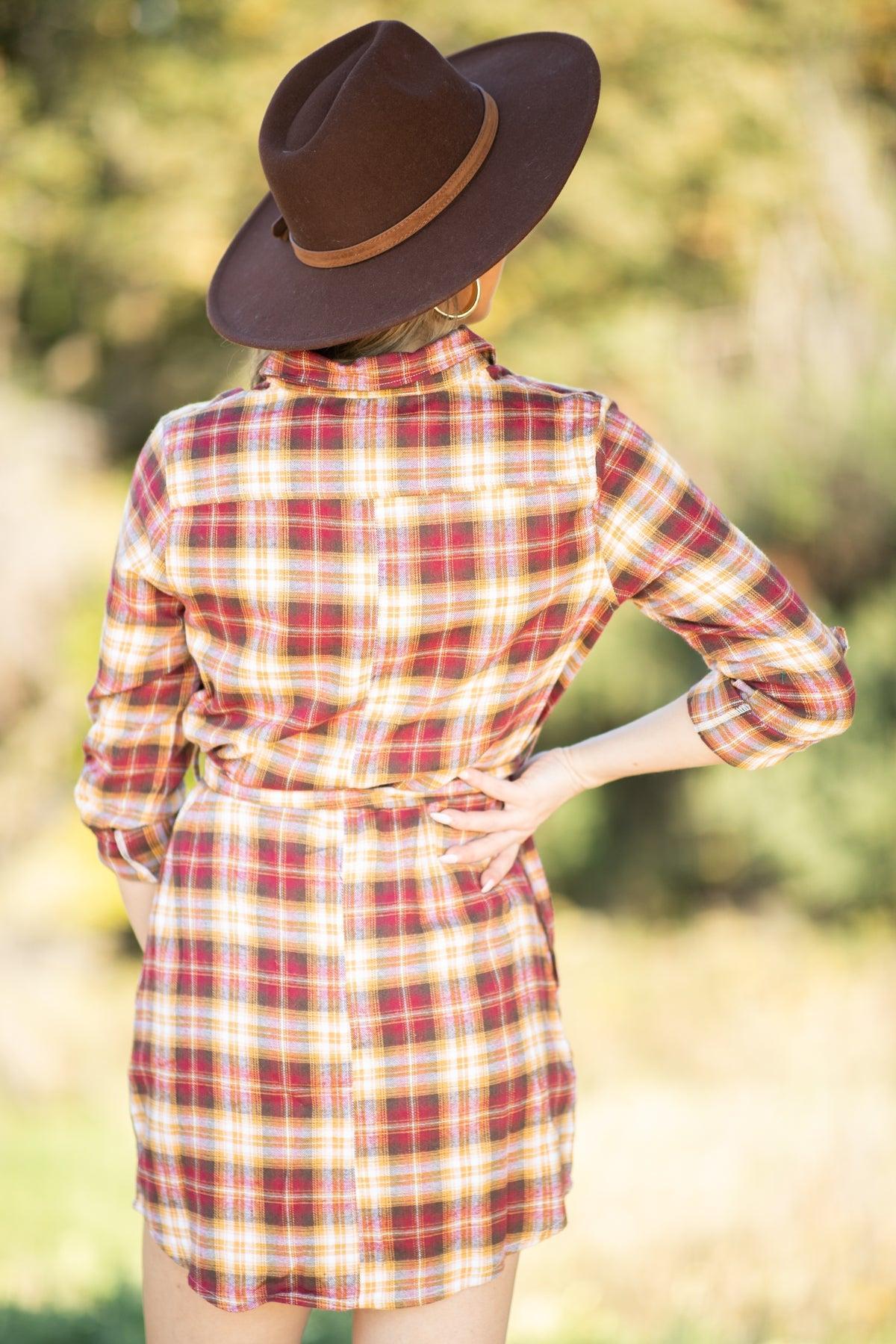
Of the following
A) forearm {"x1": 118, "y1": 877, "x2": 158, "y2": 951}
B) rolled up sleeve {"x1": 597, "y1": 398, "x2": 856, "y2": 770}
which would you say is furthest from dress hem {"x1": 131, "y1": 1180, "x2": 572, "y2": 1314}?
rolled up sleeve {"x1": 597, "y1": 398, "x2": 856, "y2": 770}

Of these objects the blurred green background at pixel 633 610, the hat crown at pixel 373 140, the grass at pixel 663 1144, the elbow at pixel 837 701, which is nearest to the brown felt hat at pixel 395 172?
the hat crown at pixel 373 140

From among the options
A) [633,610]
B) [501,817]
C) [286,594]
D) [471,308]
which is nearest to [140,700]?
[286,594]

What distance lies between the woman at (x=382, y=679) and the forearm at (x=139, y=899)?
0.15 meters

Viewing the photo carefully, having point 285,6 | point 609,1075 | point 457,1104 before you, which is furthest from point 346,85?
point 285,6

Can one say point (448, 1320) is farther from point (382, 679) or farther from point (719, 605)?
point (719, 605)

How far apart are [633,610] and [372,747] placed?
5.68 meters

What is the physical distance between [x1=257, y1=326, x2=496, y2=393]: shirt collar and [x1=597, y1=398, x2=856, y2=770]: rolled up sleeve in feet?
0.50

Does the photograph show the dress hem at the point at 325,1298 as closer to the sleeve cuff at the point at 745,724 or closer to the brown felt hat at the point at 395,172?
the sleeve cuff at the point at 745,724

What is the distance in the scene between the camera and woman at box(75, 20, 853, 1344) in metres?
1.25

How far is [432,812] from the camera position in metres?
1.34

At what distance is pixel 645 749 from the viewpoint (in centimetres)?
149

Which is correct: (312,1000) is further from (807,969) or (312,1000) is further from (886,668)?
(807,969)

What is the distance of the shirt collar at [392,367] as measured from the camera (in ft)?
4.14

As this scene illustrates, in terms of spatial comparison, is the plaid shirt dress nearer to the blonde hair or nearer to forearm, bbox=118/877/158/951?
the blonde hair
